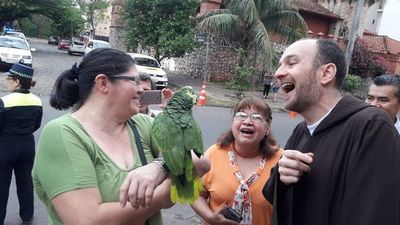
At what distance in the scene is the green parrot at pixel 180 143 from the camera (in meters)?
1.69

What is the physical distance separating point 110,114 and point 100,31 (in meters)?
79.7

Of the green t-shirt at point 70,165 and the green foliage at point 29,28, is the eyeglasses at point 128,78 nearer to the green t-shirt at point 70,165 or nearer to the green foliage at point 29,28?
the green t-shirt at point 70,165

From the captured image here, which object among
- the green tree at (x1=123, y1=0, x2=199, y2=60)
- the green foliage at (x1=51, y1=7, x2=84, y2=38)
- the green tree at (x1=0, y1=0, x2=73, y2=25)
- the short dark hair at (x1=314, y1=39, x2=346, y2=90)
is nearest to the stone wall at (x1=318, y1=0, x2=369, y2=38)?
the green tree at (x1=123, y1=0, x2=199, y2=60)

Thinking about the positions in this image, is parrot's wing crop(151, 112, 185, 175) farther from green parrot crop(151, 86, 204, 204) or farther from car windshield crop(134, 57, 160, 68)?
car windshield crop(134, 57, 160, 68)

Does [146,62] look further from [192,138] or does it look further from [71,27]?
[71,27]

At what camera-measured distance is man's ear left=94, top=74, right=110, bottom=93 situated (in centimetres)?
204

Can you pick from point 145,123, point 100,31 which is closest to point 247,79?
point 145,123

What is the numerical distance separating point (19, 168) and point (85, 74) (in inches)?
118

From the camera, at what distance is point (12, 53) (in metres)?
16.3

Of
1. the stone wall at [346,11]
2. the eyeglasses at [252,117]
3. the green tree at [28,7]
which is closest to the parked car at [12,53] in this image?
the eyeglasses at [252,117]

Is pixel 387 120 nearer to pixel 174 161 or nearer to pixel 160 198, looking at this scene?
pixel 174 161

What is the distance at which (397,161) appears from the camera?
5.32 feet

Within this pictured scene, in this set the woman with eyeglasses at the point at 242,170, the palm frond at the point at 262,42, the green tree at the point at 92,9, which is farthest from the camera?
the green tree at the point at 92,9

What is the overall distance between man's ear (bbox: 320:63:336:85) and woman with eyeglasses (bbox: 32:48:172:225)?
1020 mm
